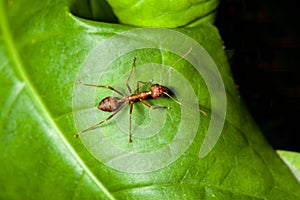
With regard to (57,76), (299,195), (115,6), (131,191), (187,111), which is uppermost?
(115,6)

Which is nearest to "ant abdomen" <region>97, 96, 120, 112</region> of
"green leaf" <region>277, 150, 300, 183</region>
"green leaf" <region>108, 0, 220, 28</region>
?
"green leaf" <region>108, 0, 220, 28</region>

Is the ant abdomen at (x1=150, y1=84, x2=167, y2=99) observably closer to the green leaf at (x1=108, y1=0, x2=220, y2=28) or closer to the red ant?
the red ant

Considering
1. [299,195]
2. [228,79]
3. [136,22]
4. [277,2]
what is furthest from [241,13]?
[299,195]

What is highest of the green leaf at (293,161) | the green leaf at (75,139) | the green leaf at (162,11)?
the green leaf at (162,11)

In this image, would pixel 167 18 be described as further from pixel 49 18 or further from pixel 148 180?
pixel 148 180

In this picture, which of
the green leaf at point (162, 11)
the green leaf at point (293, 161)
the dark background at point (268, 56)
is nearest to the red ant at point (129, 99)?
the green leaf at point (162, 11)

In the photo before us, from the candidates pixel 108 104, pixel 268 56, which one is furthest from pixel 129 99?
pixel 268 56

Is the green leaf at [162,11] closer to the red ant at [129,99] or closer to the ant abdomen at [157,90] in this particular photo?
the red ant at [129,99]
